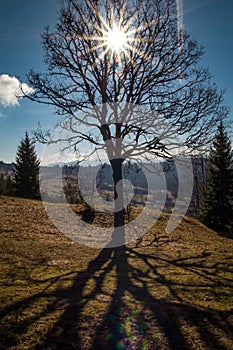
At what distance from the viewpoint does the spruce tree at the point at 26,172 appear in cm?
3328

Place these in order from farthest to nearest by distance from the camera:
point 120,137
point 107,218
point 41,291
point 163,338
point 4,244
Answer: point 107,218 → point 120,137 → point 4,244 → point 41,291 → point 163,338

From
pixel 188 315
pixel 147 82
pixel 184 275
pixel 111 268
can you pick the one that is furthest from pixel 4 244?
pixel 147 82

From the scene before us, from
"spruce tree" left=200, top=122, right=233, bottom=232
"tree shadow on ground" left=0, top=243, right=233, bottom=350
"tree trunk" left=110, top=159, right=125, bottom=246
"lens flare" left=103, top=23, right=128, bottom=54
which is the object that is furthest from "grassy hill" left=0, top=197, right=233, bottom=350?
"spruce tree" left=200, top=122, right=233, bottom=232

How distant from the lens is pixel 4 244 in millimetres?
7785

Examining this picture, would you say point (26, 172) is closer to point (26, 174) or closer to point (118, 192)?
point (26, 174)

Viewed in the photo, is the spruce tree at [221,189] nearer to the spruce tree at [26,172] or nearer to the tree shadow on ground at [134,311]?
the tree shadow on ground at [134,311]

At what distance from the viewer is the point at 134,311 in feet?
13.0

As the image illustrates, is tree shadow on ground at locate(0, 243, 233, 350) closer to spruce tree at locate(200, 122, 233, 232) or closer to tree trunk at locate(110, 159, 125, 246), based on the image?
tree trunk at locate(110, 159, 125, 246)

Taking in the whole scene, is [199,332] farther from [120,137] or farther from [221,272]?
[120,137]

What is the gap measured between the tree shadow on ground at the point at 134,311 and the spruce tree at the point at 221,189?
16.4 metres

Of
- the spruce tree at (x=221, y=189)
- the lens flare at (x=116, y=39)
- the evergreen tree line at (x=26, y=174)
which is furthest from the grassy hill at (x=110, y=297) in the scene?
the evergreen tree line at (x=26, y=174)

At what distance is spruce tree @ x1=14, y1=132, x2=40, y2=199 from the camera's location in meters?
33.3

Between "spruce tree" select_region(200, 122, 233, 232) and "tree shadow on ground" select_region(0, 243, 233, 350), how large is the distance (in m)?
16.4

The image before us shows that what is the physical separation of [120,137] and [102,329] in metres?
8.52
